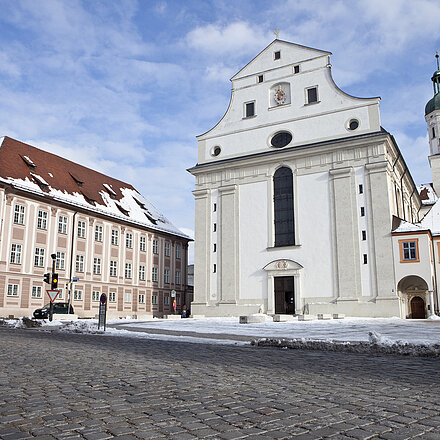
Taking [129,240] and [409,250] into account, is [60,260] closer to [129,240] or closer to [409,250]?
[129,240]

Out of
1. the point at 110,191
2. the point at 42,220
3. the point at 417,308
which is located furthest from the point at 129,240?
the point at 417,308

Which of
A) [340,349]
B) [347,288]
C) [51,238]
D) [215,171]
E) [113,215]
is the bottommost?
[340,349]

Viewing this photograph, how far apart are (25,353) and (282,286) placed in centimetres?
3109

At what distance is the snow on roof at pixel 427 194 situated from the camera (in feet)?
220

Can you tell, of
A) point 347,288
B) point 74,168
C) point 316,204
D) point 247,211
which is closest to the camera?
point 347,288

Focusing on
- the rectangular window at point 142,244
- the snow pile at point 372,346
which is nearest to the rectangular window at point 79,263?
the rectangular window at point 142,244

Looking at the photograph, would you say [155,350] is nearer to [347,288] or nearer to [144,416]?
[144,416]

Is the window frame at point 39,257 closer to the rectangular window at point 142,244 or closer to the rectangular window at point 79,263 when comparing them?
the rectangular window at point 79,263

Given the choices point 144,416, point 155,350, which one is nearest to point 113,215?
point 155,350

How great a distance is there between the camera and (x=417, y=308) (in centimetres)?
3850

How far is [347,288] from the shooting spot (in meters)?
36.8

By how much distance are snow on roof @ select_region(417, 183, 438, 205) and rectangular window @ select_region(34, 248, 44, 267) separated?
52.0 metres

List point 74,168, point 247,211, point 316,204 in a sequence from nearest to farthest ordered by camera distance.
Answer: point 316,204
point 247,211
point 74,168

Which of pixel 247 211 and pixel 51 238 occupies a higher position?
pixel 247 211
